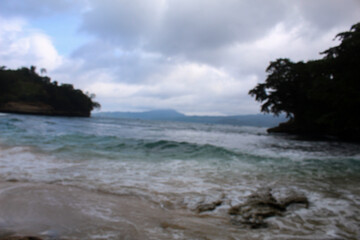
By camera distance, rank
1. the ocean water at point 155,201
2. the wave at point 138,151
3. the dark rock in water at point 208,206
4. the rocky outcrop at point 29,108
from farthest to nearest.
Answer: the rocky outcrop at point 29,108 < the wave at point 138,151 < the dark rock in water at point 208,206 < the ocean water at point 155,201

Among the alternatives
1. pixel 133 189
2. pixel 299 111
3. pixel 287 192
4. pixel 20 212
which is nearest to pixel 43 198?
pixel 20 212

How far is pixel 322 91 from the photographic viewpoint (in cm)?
2098

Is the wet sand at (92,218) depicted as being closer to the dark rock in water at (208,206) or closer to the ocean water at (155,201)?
the ocean water at (155,201)

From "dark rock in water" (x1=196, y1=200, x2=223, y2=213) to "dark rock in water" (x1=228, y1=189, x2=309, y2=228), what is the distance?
0.88 ft

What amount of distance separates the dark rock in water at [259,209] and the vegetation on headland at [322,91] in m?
18.9

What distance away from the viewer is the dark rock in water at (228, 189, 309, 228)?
2910 mm

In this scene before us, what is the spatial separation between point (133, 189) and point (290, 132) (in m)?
38.5

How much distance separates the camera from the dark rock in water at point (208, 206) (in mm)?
3345

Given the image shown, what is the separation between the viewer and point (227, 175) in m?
5.83

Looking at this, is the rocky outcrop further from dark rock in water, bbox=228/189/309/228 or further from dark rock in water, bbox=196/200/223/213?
dark rock in water, bbox=228/189/309/228

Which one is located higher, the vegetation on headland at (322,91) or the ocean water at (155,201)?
the vegetation on headland at (322,91)

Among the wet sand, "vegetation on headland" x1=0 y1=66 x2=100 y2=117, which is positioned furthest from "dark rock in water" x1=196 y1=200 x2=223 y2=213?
"vegetation on headland" x1=0 y1=66 x2=100 y2=117

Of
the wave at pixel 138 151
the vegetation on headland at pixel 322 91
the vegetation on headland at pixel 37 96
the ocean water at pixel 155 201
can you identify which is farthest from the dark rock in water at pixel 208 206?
the vegetation on headland at pixel 37 96

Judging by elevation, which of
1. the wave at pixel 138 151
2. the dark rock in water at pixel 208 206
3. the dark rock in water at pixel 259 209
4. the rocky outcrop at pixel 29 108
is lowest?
the wave at pixel 138 151
